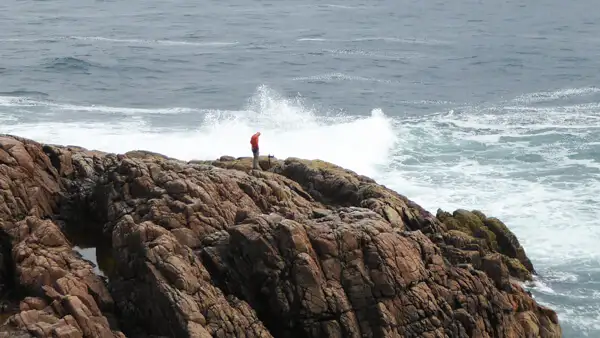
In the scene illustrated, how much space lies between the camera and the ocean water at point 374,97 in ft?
151

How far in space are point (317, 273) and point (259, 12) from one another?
277ft

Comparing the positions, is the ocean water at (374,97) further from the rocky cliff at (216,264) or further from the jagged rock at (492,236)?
the rocky cliff at (216,264)

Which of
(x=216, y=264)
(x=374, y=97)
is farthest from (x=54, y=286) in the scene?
(x=374, y=97)

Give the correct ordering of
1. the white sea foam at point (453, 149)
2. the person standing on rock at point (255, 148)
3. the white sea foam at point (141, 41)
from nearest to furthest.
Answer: the person standing on rock at point (255, 148) < the white sea foam at point (453, 149) < the white sea foam at point (141, 41)

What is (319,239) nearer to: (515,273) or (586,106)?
(515,273)

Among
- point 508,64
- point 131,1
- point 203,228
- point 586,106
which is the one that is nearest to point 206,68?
point 508,64

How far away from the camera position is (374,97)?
6806cm

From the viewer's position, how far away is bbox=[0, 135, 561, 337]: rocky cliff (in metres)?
24.1

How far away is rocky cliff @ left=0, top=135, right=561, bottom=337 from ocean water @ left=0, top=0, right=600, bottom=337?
761cm

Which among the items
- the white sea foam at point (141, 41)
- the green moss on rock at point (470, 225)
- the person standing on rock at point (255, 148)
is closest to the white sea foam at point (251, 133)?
the green moss on rock at point (470, 225)

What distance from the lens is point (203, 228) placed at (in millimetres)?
26938

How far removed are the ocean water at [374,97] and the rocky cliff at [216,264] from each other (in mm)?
7605

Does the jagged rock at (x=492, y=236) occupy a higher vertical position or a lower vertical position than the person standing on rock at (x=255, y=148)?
lower

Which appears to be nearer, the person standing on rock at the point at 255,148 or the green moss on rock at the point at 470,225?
the person standing on rock at the point at 255,148
